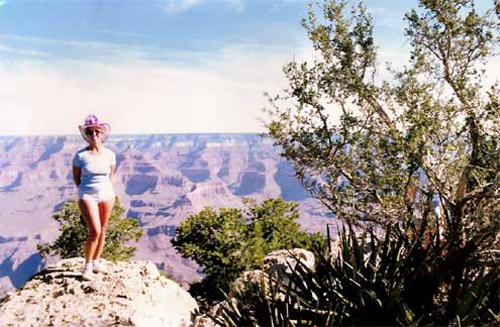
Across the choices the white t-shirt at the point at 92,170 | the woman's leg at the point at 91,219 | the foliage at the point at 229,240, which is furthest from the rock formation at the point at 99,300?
the foliage at the point at 229,240

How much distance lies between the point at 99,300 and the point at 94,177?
2.16 m

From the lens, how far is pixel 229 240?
17484mm

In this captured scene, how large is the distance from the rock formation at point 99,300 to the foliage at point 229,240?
718cm

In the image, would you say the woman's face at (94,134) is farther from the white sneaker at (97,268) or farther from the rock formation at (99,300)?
the rock formation at (99,300)

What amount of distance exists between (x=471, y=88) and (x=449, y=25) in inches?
69.9

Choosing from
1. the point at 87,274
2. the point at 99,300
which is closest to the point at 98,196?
the point at 87,274

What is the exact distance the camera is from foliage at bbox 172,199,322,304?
17016 mm

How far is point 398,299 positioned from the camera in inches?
152

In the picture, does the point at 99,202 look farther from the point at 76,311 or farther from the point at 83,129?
the point at 76,311

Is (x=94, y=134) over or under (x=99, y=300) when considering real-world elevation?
over

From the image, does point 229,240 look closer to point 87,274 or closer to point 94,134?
point 87,274

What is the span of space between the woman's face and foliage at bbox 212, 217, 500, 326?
4566mm

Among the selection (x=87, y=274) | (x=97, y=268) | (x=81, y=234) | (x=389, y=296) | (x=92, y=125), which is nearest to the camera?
(x=389, y=296)

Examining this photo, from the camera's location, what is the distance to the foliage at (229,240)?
55.8 ft
